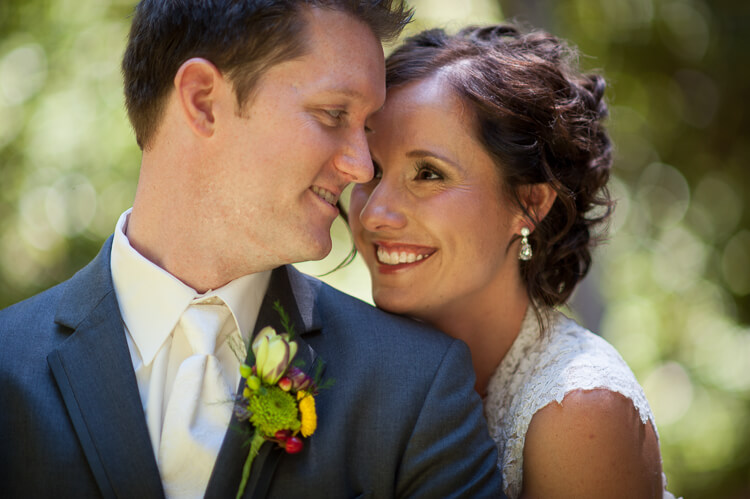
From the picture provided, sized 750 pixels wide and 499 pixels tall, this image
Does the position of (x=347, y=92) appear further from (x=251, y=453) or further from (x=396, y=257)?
(x=251, y=453)

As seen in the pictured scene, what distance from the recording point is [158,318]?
2.45 m

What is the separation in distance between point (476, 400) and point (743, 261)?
6.05m

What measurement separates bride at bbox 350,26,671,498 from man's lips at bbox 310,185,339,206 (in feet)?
1.28

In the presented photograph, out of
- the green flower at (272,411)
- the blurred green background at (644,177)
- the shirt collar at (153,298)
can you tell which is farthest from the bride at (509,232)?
the blurred green background at (644,177)

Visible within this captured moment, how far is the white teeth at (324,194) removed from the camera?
8.41ft

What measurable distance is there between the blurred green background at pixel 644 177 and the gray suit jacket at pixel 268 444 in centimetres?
504

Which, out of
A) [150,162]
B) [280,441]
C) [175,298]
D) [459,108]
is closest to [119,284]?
[175,298]

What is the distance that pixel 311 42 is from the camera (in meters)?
2.45

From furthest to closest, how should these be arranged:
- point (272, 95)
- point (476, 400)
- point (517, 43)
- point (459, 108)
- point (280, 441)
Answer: point (517, 43) → point (459, 108) → point (476, 400) → point (272, 95) → point (280, 441)

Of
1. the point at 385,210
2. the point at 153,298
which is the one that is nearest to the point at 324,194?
the point at 385,210

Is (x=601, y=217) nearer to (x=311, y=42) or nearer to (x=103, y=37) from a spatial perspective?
(x=311, y=42)

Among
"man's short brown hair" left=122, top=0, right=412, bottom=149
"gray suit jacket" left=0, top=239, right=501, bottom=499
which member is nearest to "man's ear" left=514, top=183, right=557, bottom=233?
"gray suit jacket" left=0, top=239, right=501, bottom=499

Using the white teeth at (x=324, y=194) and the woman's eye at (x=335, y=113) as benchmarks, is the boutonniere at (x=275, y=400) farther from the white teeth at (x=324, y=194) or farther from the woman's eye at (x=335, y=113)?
the woman's eye at (x=335, y=113)

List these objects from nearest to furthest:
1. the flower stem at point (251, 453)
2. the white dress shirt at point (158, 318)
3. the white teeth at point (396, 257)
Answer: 1. the flower stem at point (251, 453)
2. the white dress shirt at point (158, 318)
3. the white teeth at point (396, 257)
